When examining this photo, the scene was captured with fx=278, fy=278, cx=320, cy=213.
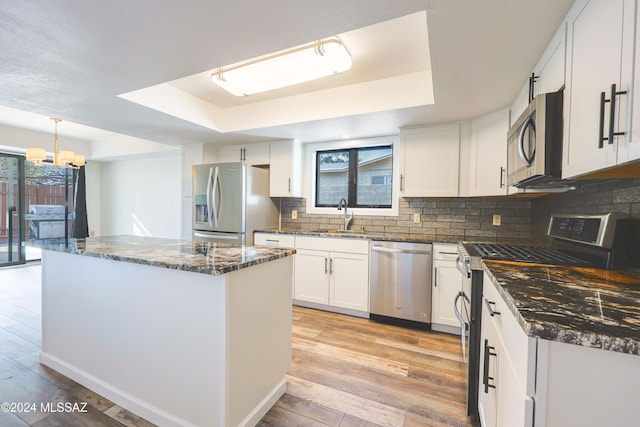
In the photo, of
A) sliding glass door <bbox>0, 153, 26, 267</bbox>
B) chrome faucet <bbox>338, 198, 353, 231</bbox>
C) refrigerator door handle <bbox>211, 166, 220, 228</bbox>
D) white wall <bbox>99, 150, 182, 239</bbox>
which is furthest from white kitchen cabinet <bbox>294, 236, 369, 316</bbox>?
sliding glass door <bbox>0, 153, 26, 267</bbox>

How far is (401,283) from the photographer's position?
285 centimetres

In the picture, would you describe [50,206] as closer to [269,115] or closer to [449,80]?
[269,115]

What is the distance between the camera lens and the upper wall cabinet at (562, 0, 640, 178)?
0.91 metres

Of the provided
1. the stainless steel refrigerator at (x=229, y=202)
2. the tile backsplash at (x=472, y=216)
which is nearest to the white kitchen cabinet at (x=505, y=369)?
the tile backsplash at (x=472, y=216)

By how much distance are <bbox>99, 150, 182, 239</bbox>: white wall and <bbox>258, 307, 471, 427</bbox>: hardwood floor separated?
3698 millimetres

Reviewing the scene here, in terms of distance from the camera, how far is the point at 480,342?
59.8 inches

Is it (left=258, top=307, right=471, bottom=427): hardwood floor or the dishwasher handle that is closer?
(left=258, top=307, right=471, bottom=427): hardwood floor

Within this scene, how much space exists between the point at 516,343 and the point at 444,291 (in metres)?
2.01

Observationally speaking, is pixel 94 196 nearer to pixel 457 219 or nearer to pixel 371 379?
pixel 371 379

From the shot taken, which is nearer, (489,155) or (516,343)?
(516,343)

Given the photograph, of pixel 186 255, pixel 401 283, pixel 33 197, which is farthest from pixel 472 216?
pixel 33 197

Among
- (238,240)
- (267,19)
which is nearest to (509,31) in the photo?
(267,19)

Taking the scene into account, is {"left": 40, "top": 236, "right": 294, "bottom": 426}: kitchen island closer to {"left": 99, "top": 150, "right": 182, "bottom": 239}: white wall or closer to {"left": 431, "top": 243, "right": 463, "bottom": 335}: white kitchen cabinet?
{"left": 431, "top": 243, "right": 463, "bottom": 335}: white kitchen cabinet

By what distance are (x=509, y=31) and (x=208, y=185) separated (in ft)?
10.9
